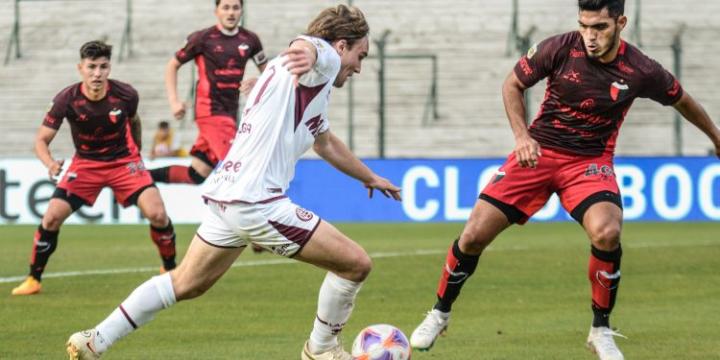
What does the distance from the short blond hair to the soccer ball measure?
164 centimetres

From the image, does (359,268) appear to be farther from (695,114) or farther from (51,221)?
(51,221)

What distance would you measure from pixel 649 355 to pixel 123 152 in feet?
17.9

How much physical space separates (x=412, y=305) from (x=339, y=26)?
4.24 m

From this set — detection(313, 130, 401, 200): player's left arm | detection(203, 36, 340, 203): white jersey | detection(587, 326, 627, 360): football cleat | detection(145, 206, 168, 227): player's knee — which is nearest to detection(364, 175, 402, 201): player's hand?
detection(313, 130, 401, 200): player's left arm

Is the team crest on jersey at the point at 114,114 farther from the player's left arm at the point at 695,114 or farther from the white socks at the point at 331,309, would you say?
the player's left arm at the point at 695,114

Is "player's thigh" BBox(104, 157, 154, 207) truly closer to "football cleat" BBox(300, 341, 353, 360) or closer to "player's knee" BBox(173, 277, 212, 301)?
"football cleat" BBox(300, 341, 353, 360)

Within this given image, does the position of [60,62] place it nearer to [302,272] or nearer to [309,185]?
[309,185]

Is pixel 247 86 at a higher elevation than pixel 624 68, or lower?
higher

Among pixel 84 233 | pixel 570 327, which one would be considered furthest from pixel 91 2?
pixel 570 327

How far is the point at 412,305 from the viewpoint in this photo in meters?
10.6

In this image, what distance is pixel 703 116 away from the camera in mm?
8172

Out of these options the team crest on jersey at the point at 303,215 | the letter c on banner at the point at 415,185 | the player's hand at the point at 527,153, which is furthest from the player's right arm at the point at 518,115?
the letter c on banner at the point at 415,185

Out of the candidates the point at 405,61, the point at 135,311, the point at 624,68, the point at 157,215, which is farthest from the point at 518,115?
the point at 405,61

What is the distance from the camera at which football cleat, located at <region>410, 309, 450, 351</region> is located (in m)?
8.03
